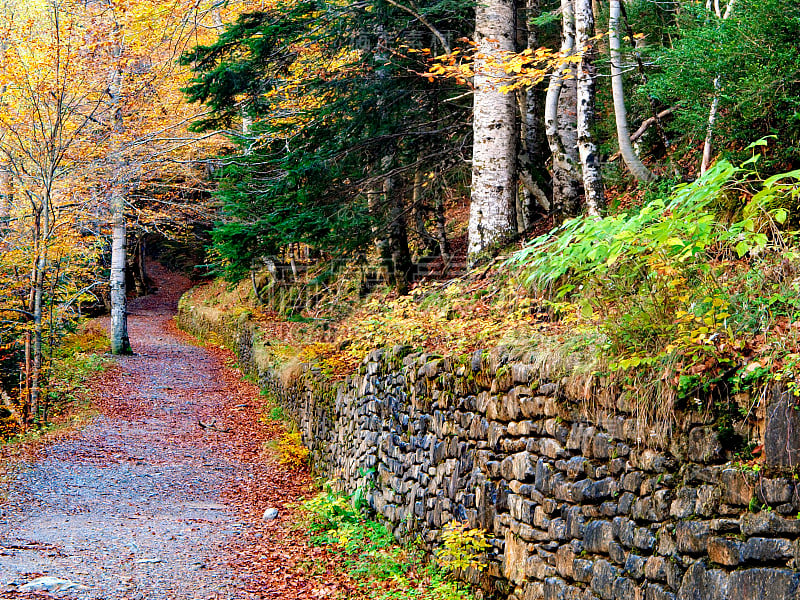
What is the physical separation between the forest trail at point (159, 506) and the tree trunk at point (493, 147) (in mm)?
4266

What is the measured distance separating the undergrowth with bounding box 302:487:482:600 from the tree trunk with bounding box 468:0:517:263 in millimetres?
3411

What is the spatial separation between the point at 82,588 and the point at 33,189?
27.9 feet

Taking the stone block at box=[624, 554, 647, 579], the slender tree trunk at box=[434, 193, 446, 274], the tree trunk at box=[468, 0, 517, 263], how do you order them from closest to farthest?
the stone block at box=[624, 554, 647, 579] → the tree trunk at box=[468, 0, 517, 263] → the slender tree trunk at box=[434, 193, 446, 274]

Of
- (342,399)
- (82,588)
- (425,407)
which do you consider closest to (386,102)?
(342,399)

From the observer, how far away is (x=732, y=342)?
315cm

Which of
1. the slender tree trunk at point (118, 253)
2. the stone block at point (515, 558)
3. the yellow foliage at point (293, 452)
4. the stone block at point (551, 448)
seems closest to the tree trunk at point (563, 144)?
the stone block at point (551, 448)

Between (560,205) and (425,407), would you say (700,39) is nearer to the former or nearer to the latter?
(560,205)

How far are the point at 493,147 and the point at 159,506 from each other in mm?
6214

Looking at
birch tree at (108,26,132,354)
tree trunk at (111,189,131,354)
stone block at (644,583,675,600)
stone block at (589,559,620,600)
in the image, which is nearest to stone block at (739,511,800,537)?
stone block at (644,583,675,600)

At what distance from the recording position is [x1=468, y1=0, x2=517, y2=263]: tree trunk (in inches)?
329

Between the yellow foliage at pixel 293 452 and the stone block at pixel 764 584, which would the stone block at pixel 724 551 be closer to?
the stone block at pixel 764 584

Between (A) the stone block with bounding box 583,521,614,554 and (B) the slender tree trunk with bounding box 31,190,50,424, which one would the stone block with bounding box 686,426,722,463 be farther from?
(B) the slender tree trunk with bounding box 31,190,50,424

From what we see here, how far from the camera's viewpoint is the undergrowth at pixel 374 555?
18.0ft

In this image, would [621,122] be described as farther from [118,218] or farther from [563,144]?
[118,218]
